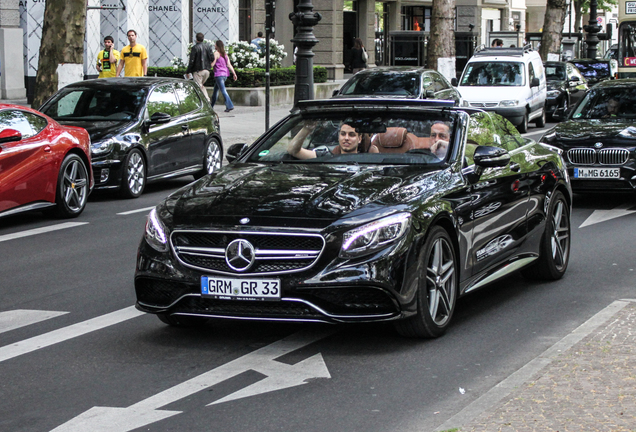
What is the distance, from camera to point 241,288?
632cm

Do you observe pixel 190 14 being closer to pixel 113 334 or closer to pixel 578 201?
pixel 578 201

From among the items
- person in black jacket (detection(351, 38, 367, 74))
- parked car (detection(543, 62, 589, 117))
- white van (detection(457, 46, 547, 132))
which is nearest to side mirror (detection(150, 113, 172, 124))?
white van (detection(457, 46, 547, 132))

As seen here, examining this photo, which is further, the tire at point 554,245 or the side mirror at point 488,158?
the tire at point 554,245

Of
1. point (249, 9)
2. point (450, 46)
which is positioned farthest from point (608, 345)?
point (249, 9)

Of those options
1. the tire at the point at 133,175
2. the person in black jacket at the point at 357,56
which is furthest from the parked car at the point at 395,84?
the person in black jacket at the point at 357,56

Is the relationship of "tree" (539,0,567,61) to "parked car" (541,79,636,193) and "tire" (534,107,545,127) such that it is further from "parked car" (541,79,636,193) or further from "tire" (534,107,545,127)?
"parked car" (541,79,636,193)

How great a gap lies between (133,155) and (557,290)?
25.7 ft

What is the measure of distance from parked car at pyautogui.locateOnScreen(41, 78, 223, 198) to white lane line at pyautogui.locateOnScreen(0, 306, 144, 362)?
694 cm

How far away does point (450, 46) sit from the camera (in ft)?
114

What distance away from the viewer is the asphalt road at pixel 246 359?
5.40 m

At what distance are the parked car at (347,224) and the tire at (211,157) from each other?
340 inches

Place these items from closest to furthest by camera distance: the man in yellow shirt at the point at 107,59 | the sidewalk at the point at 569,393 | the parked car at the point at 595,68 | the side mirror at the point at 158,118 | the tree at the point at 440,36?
the sidewalk at the point at 569,393 → the side mirror at the point at 158,118 → the man in yellow shirt at the point at 107,59 → the tree at the point at 440,36 → the parked car at the point at 595,68

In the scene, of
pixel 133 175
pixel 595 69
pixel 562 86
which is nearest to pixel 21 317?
pixel 133 175

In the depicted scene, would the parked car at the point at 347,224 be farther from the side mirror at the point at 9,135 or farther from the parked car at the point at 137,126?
the parked car at the point at 137,126
